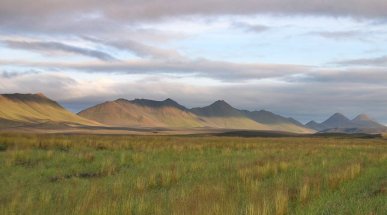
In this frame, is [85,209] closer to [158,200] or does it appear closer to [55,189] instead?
[158,200]

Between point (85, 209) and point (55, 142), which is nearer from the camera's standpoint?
point (85, 209)

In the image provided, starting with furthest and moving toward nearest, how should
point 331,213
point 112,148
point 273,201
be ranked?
point 112,148 → point 273,201 → point 331,213

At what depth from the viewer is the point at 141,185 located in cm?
1198

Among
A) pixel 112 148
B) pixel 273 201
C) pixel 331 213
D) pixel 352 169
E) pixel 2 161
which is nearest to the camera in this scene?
pixel 331 213

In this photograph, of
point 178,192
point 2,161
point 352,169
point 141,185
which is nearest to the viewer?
point 178,192

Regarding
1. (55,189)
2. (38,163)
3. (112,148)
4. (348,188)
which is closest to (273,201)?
(348,188)

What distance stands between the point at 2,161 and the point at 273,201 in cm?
1118

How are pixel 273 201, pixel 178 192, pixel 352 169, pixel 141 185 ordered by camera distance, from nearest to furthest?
pixel 273 201 < pixel 178 192 < pixel 141 185 < pixel 352 169

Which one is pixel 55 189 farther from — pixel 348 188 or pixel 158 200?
pixel 348 188

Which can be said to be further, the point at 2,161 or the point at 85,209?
the point at 2,161

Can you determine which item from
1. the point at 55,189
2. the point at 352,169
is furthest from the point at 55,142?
the point at 352,169

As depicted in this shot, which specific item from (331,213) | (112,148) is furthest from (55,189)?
(112,148)

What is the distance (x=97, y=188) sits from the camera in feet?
38.1

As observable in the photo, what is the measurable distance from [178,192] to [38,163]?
802 centimetres
